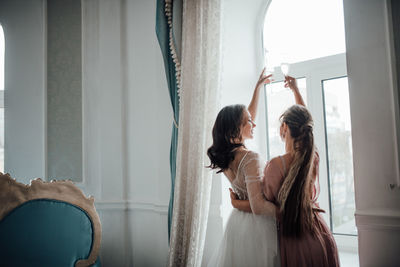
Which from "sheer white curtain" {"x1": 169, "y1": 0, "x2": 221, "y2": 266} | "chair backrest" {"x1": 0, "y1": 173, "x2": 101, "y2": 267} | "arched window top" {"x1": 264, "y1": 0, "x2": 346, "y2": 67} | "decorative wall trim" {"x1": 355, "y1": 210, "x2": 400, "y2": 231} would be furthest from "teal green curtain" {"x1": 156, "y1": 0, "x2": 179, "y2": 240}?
"decorative wall trim" {"x1": 355, "y1": 210, "x2": 400, "y2": 231}

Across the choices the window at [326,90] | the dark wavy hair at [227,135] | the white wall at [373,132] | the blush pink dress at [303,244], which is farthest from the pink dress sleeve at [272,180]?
the window at [326,90]

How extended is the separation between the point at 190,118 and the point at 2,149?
1.98m

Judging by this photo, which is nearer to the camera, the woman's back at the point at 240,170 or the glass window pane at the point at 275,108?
the woman's back at the point at 240,170

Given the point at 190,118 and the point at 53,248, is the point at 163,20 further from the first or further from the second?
the point at 53,248

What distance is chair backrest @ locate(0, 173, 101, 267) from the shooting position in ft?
6.09

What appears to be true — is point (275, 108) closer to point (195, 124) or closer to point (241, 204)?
point (195, 124)

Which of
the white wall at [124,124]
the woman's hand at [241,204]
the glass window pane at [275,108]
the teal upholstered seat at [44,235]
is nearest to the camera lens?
the woman's hand at [241,204]

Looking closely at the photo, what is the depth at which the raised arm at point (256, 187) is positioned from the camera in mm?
1569

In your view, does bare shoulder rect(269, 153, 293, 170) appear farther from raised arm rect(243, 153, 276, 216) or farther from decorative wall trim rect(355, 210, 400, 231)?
decorative wall trim rect(355, 210, 400, 231)

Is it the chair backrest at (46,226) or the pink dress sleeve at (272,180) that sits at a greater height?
the pink dress sleeve at (272,180)

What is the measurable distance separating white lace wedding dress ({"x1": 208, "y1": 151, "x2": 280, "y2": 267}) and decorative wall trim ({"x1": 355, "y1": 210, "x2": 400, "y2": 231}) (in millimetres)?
415

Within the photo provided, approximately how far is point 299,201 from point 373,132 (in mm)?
488

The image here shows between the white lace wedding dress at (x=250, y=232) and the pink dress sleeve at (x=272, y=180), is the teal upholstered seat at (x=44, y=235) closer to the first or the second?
the white lace wedding dress at (x=250, y=232)

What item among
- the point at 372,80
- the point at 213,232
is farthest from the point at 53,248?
the point at 372,80
